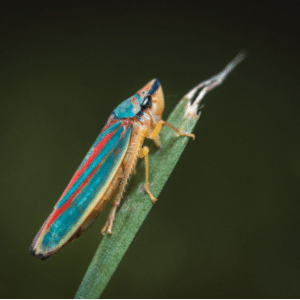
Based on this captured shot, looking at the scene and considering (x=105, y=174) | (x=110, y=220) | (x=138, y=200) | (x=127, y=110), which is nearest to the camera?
(x=138, y=200)

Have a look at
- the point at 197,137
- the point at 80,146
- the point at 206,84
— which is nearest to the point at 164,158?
the point at 206,84

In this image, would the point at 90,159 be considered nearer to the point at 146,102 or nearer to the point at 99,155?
the point at 99,155

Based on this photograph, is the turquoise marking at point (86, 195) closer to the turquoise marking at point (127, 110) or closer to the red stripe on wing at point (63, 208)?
the red stripe on wing at point (63, 208)

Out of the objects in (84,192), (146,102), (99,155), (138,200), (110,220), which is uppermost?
(146,102)

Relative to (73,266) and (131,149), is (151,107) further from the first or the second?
(73,266)

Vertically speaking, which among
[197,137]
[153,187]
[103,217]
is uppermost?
[153,187]

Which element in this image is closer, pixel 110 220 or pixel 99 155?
pixel 110 220

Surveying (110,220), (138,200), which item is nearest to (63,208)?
(110,220)
